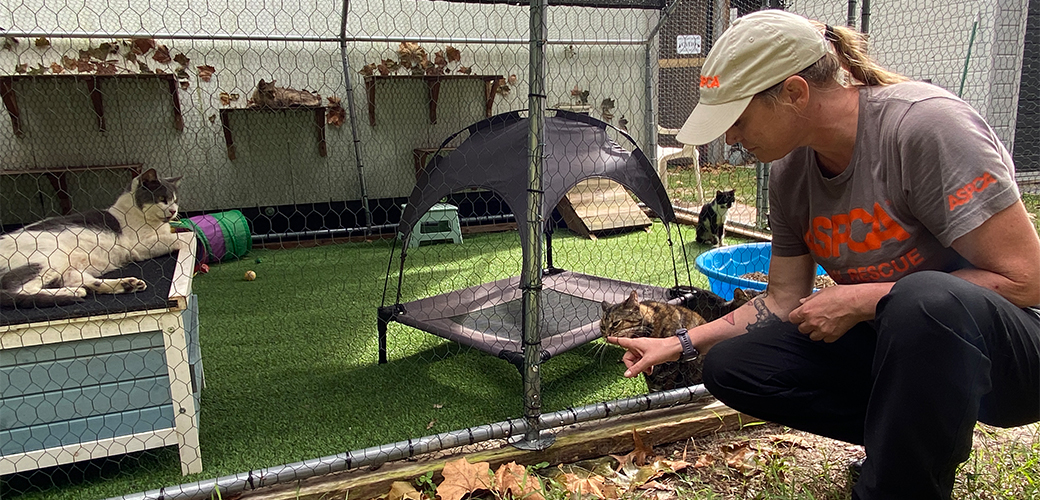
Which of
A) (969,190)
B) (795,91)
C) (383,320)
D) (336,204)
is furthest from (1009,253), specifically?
(336,204)

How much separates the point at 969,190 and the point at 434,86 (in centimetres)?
448

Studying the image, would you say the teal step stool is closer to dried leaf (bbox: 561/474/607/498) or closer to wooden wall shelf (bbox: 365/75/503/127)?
wooden wall shelf (bbox: 365/75/503/127)

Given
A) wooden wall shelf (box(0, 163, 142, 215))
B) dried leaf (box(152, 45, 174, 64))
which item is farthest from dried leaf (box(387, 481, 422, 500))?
dried leaf (box(152, 45, 174, 64))

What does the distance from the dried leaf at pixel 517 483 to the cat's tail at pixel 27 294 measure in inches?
52.3

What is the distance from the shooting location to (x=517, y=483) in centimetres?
161

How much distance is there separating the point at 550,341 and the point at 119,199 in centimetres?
232

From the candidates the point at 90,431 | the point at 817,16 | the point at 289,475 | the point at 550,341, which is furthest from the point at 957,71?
the point at 90,431

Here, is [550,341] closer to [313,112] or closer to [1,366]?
[1,366]

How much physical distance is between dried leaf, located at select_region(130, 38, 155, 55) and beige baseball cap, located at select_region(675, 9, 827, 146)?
457 centimetres

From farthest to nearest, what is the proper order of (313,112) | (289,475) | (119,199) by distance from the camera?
(313,112), (119,199), (289,475)

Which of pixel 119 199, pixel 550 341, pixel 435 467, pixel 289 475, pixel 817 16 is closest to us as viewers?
pixel 289 475

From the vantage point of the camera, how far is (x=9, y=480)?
5.66ft

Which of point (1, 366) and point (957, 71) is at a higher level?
point (957, 71)

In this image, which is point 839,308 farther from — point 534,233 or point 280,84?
point 280,84
